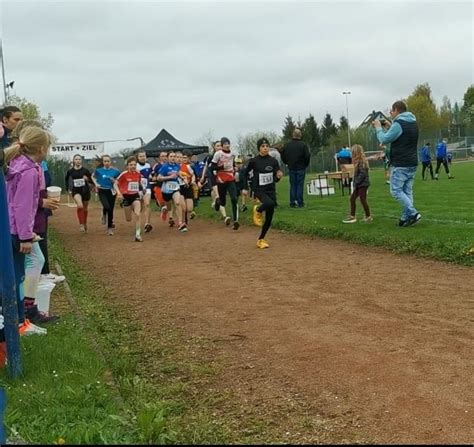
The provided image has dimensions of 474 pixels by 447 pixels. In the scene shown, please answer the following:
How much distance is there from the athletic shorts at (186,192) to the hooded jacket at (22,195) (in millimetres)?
10457

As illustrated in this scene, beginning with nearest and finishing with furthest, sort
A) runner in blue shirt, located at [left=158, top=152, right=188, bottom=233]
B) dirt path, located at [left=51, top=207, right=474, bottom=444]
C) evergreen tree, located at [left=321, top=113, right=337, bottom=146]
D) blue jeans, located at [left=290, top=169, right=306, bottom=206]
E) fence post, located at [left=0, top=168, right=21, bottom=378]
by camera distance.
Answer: dirt path, located at [left=51, top=207, right=474, bottom=444]
fence post, located at [left=0, top=168, right=21, bottom=378]
runner in blue shirt, located at [left=158, top=152, right=188, bottom=233]
blue jeans, located at [left=290, top=169, right=306, bottom=206]
evergreen tree, located at [left=321, top=113, right=337, bottom=146]

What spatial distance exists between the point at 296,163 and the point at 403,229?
7765 millimetres

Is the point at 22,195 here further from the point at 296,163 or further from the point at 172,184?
the point at 296,163

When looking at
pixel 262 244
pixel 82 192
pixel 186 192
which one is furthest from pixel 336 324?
pixel 82 192

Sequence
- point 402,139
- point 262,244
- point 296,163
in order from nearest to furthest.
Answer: point 262,244
point 402,139
point 296,163

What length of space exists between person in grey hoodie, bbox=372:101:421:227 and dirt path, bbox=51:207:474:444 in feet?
4.65

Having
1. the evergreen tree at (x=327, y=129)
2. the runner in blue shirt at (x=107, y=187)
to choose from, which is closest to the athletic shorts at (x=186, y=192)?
the runner in blue shirt at (x=107, y=187)

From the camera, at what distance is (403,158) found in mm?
12602

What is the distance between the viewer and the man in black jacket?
1959 cm

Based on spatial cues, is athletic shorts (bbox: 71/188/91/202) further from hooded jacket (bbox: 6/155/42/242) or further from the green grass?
hooded jacket (bbox: 6/155/42/242)

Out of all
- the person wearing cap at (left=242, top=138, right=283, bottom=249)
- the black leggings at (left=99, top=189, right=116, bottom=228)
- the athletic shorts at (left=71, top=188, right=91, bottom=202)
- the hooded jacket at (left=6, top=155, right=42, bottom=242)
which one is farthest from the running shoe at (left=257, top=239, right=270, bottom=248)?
the hooded jacket at (left=6, top=155, right=42, bottom=242)

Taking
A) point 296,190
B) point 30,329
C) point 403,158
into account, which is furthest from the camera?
point 296,190

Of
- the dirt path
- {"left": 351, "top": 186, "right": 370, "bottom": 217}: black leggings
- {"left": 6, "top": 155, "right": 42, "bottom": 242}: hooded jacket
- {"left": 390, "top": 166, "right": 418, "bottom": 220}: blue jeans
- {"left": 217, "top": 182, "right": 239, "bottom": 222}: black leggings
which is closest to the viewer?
the dirt path

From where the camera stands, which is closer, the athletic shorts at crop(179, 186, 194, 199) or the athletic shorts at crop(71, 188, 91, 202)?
the athletic shorts at crop(179, 186, 194, 199)
